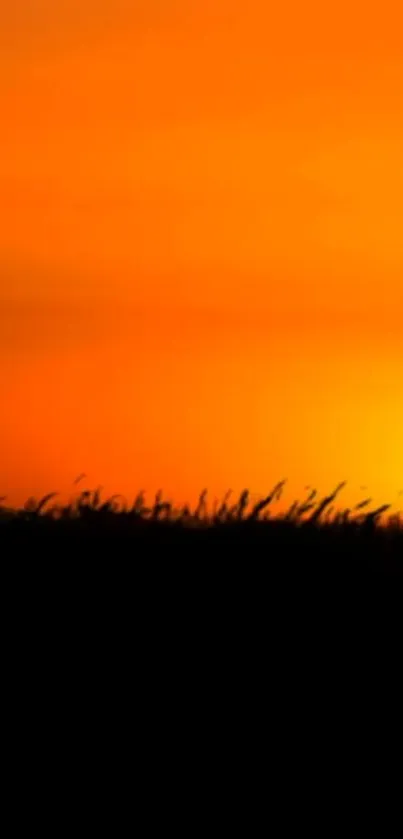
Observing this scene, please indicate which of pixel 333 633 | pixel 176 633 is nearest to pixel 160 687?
pixel 176 633

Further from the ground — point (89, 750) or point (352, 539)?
point (352, 539)

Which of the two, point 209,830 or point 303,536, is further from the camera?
point 303,536

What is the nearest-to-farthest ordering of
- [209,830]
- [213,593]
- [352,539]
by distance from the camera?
[209,830] → [213,593] → [352,539]

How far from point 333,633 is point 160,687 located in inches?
26.1

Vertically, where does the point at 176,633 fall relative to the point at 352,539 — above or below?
below

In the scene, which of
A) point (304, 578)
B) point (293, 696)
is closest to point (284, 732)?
point (293, 696)

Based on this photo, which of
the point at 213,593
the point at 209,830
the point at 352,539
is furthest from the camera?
the point at 352,539

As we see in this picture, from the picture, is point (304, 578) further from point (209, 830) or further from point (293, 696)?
point (209, 830)

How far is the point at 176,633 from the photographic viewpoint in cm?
744

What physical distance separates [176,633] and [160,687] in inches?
7.5

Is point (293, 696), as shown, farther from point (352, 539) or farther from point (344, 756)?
point (352, 539)

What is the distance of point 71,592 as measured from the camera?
24.9 ft

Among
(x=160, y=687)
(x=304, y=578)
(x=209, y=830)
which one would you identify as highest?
(x=304, y=578)

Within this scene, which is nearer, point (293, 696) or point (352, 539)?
point (293, 696)
